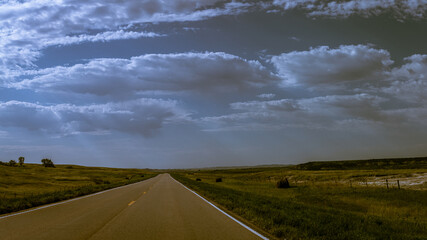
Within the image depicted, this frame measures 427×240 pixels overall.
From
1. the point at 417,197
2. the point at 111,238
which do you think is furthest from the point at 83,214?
the point at 417,197

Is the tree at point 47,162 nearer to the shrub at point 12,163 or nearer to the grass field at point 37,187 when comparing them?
the shrub at point 12,163

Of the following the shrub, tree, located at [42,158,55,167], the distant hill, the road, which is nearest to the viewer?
the road

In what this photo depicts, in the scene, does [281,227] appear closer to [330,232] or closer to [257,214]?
[330,232]

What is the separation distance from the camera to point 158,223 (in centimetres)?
1006

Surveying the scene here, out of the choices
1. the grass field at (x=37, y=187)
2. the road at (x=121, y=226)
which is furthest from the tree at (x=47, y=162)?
the road at (x=121, y=226)

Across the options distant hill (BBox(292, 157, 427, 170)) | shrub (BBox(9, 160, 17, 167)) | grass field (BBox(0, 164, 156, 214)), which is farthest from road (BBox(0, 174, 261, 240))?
shrub (BBox(9, 160, 17, 167))

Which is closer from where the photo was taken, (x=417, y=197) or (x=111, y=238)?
(x=111, y=238)

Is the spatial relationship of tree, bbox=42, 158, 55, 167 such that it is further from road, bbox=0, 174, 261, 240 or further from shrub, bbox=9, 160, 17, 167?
road, bbox=0, 174, 261, 240

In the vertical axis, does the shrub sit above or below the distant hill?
above

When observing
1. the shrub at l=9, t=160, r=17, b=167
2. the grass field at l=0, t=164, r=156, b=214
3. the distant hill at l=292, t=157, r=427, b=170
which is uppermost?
the shrub at l=9, t=160, r=17, b=167

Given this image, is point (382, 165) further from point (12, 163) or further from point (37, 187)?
point (12, 163)

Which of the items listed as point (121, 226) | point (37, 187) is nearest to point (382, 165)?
point (37, 187)

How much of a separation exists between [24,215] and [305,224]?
9680 mm

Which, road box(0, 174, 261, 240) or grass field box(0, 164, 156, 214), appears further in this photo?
grass field box(0, 164, 156, 214)
